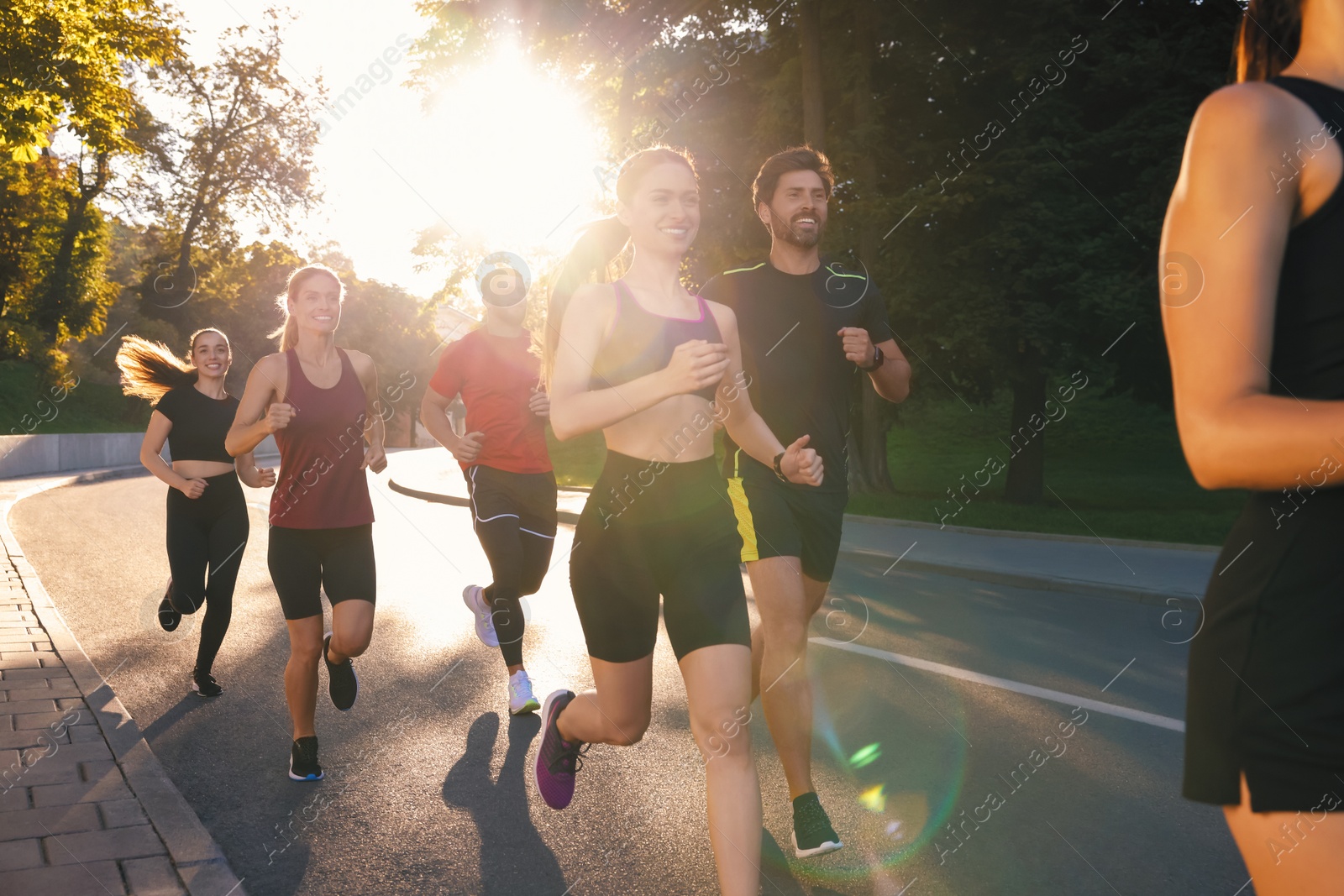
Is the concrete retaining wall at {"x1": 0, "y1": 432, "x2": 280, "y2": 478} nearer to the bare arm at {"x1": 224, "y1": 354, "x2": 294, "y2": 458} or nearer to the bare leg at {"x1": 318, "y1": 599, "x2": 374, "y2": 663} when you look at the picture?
the bare arm at {"x1": 224, "y1": 354, "x2": 294, "y2": 458}

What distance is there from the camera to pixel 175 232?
39219 millimetres

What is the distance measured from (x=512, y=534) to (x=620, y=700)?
267 cm

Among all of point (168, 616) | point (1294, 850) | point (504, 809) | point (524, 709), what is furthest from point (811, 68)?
point (1294, 850)

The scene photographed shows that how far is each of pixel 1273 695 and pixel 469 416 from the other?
5186 mm

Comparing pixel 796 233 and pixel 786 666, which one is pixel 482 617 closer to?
pixel 786 666

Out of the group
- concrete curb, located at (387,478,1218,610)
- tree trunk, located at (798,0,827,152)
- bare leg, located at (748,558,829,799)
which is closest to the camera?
bare leg, located at (748,558,829,799)

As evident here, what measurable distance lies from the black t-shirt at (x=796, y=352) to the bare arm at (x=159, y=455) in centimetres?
364

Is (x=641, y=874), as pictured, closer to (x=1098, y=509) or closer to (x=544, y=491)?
(x=544, y=491)

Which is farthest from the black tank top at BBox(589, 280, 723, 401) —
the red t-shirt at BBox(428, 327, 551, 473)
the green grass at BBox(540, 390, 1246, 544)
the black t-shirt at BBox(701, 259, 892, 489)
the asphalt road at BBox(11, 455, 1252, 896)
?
the green grass at BBox(540, 390, 1246, 544)

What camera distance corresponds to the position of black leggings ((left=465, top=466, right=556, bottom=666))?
5.76 m

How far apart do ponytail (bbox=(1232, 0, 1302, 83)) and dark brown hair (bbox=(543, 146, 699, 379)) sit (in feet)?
6.47

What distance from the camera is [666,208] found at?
10.6 feet

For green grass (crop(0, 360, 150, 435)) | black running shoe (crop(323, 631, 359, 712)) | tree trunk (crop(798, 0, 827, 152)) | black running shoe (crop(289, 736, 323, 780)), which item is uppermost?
tree trunk (crop(798, 0, 827, 152))

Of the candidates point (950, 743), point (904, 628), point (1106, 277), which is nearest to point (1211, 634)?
point (950, 743)
